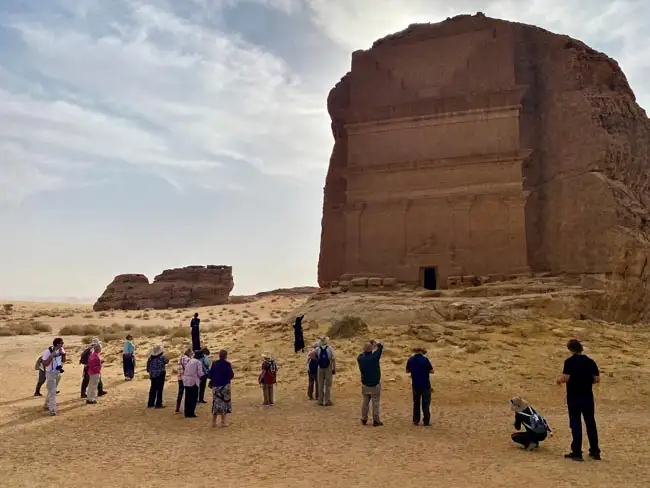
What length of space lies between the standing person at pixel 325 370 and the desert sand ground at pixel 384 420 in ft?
1.31

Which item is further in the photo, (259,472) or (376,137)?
(376,137)

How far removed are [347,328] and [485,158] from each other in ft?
30.4

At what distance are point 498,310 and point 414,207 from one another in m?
6.49

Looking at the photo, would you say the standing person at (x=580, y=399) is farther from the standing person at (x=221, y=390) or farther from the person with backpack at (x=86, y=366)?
the person with backpack at (x=86, y=366)

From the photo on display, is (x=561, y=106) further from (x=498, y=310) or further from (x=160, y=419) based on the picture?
(x=160, y=419)

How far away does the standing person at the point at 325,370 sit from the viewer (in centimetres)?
1086

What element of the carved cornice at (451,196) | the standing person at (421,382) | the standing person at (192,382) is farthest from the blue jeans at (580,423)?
the carved cornice at (451,196)

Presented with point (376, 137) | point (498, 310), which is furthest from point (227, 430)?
point (376, 137)

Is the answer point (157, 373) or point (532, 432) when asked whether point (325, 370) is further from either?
point (532, 432)

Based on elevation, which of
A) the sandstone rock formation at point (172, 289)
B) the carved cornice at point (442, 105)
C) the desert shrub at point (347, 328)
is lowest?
the desert shrub at point (347, 328)

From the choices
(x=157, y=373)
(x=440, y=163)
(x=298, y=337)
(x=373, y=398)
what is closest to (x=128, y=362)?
(x=157, y=373)

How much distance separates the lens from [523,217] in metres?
20.6

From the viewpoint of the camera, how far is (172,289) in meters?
59.2

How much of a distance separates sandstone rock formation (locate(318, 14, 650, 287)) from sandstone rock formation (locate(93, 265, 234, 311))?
123 ft
